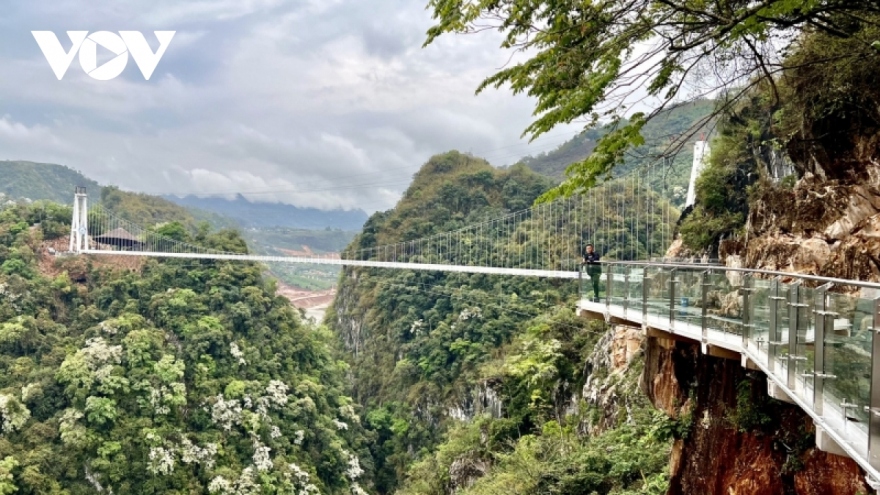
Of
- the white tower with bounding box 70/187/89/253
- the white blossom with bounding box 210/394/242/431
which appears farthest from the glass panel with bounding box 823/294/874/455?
the white tower with bounding box 70/187/89/253

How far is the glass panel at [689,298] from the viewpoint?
3328 mm

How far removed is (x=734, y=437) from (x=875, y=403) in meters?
1.99

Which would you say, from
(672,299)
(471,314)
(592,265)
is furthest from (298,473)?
(672,299)

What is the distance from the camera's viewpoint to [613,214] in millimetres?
21188

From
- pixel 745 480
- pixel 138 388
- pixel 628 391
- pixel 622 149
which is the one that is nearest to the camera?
pixel 622 149

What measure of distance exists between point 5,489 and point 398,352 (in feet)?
45.4

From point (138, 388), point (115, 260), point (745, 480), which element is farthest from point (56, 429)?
point (745, 480)

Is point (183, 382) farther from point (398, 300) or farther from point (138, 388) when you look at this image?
point (398, 300)

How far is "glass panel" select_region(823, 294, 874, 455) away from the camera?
156 cm

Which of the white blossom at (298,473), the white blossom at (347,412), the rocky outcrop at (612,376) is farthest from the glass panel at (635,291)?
the white blossom at (347,412)

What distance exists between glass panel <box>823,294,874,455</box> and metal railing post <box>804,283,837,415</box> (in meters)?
0.02

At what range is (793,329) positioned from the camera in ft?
7.09

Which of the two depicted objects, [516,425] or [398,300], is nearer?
[516,425]

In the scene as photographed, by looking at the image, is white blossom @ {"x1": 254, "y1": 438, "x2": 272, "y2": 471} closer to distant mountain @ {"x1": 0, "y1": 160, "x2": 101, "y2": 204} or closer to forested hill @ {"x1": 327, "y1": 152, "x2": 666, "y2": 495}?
forested hill @ {"x1": 327, "y1": 152, "x2": 666, "y2": 495}
